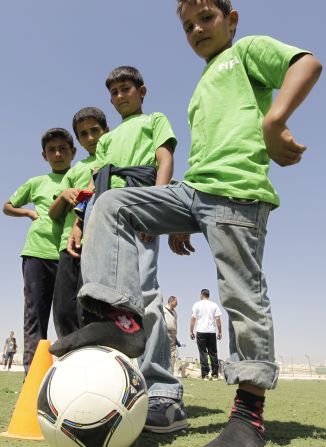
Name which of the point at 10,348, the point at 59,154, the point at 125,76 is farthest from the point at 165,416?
the point at 10,348

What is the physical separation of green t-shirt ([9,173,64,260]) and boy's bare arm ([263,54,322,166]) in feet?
8.60

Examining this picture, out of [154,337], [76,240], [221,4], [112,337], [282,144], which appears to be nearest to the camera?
[112,337]

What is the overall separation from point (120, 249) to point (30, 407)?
1209mm

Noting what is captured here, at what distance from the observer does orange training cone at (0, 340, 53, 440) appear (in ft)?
8.69

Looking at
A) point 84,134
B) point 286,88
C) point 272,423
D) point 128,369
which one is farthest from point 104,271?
point 84,134

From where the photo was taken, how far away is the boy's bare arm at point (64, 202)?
12.3 feet

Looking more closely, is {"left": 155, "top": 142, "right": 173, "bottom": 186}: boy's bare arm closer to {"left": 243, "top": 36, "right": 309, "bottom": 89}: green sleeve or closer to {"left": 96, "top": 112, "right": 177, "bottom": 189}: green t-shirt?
{"left": 96, "top": 112, "right": 177, "bottom": 189}: green t-shirt

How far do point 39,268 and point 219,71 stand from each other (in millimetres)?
2802

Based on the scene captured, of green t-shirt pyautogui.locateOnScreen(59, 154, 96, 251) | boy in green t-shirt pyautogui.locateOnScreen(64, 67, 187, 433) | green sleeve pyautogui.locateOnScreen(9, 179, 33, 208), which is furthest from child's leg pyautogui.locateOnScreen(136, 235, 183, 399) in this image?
green sleeve pyautogui.locateOnScreen(9, 179, 33, 208)

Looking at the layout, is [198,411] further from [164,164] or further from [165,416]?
[164,164]

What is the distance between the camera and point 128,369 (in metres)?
2.00

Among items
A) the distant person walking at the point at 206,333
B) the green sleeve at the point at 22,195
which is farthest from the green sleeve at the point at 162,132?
the distant person walking at the point at 206,333

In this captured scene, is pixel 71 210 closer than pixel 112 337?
No

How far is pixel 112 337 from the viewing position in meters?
2.00
